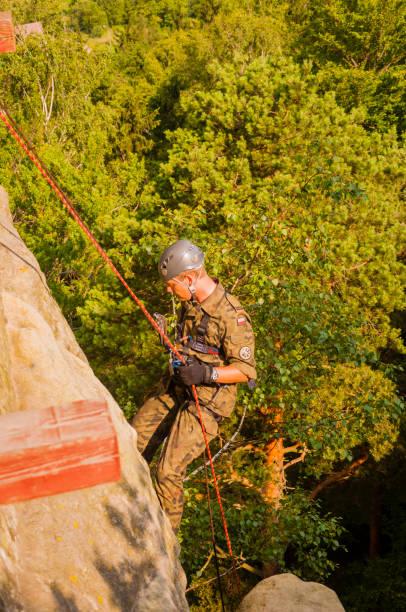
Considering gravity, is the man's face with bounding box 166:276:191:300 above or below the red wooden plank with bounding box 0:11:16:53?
below

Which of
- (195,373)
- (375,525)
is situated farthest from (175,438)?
(375,525)

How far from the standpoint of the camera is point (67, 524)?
329 cm

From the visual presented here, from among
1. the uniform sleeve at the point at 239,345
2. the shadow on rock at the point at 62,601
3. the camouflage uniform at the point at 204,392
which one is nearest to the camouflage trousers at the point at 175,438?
the camouflage uniform at the point at 204,392

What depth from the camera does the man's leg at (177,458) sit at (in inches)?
172

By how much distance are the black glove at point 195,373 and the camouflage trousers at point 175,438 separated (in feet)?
1.31

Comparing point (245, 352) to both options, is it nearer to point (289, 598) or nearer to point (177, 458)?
point (177, 458)

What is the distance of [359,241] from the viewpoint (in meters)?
15.0

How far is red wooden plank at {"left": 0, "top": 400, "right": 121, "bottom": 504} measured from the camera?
6.17ft

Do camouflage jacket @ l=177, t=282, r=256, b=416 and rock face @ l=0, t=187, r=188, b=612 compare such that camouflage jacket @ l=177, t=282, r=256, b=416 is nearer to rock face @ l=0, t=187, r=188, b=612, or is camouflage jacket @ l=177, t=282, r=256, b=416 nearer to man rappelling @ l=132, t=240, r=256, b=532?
man rappelling @ l=132, t=240, r=256, b=532

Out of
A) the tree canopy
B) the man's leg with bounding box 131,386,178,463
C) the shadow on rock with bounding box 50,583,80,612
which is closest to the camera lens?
the shadow on rock with bounding box 50,583,80,612

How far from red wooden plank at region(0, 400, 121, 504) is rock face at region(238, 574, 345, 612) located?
322 cm

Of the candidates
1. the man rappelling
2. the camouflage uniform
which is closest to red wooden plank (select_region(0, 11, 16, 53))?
the man rappelling

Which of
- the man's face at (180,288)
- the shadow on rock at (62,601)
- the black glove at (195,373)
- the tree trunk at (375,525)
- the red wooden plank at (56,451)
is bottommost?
the tree trunk at (375,525)

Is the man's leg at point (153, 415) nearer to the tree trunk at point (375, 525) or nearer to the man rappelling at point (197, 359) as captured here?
the man rappelling at point (197, 359)
